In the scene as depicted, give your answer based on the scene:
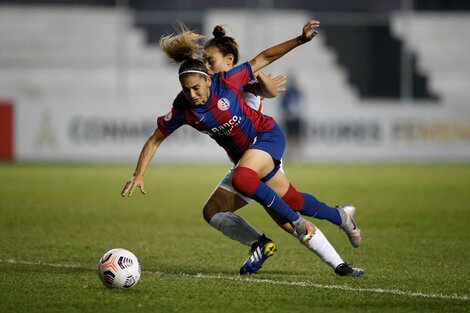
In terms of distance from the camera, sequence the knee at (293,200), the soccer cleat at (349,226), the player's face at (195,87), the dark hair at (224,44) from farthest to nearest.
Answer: the dark hair at (224,44), the soccer cleat at (349,226), the knee at (293,200), the player's face at (195,87)

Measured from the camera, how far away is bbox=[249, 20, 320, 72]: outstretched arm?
747cm

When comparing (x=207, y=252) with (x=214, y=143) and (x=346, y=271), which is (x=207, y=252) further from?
(x=214, y=143)

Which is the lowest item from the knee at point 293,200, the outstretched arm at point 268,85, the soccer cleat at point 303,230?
the soccer cleat at point 303,230

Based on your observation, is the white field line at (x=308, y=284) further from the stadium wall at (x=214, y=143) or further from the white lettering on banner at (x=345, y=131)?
the white lettering on banner at (x=345, y=131)

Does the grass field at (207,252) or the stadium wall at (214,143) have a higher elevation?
the grass field at (207,252)

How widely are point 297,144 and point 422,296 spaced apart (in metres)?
18.8

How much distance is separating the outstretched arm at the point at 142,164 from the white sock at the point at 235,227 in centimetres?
73

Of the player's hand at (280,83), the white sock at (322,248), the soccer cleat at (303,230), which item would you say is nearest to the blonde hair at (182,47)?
the player's hand at (280,83)

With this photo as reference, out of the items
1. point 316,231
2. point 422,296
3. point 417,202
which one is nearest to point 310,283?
point 316,231

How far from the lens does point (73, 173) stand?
2078 centimetres

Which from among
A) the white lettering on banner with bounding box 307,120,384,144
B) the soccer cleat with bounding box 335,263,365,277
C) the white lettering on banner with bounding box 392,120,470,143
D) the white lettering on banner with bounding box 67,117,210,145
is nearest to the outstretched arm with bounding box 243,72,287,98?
the soccer cleat with bounding box 335,263,365,277

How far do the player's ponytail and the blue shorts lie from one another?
693 mm

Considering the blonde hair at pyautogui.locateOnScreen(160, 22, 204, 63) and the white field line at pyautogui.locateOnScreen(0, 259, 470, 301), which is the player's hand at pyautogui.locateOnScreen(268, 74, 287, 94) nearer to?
the blonde hair at pyautogui.locateOnScreen(160, 22, 204, 63)

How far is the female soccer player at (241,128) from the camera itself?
721 cm
